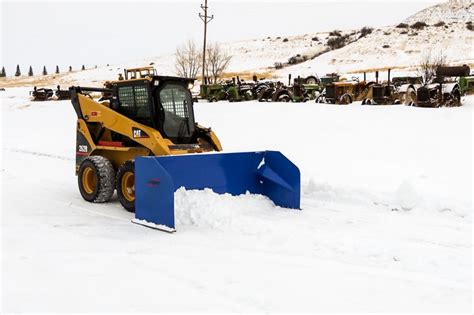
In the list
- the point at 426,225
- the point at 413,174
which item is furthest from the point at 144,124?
the point at 413,174

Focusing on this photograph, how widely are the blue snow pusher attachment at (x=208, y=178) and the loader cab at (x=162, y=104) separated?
1.11 meters

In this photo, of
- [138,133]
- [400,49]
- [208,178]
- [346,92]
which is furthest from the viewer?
[400,49]

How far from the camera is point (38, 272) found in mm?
5223

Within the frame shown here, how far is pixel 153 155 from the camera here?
8164 mm

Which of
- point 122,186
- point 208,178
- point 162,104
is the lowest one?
point 122,186

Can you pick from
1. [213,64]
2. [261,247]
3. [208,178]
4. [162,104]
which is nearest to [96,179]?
[162,104]

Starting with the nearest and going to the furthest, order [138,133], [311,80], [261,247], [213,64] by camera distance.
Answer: [261,247]
[138,133]
[311,80]
[213,64]

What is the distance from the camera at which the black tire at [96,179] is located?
8508 millimetres

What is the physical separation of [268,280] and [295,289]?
12.5 inches

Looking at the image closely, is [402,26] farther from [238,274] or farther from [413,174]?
[238,274]

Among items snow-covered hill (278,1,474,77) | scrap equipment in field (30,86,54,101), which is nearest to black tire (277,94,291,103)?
scrap equipment in field (30,86,54,101)

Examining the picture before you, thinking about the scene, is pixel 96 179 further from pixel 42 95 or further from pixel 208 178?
pixel 42 95

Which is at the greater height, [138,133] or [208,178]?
[138,133]

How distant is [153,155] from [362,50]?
192ft
